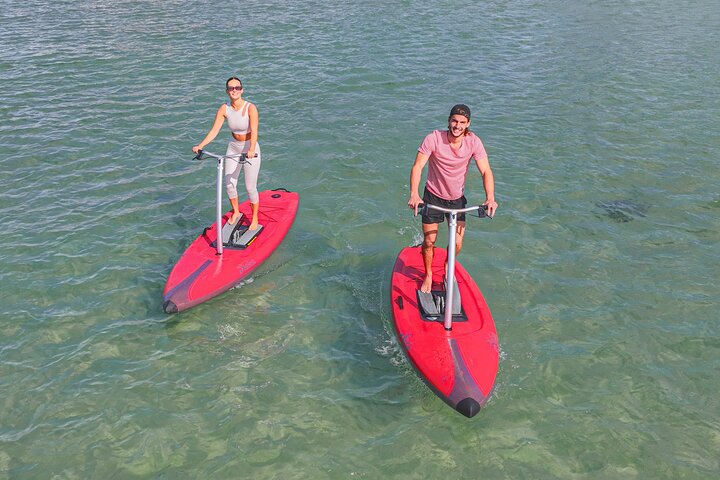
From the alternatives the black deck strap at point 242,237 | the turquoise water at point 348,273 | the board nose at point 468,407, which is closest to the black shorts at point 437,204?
the turquoise water at point 348,273

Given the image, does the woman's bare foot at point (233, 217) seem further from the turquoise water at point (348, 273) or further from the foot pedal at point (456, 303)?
the foot pedal at point (456, 303)

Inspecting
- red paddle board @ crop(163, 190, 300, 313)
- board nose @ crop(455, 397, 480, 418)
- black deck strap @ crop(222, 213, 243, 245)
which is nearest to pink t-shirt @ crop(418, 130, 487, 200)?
board nose @ crop(455, 397, 480, 418)

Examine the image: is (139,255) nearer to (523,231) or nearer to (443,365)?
(443,365)

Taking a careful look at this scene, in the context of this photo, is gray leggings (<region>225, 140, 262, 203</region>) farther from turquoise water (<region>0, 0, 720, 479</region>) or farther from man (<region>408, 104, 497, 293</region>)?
man (<region>408, 104, 497, 293</region>)

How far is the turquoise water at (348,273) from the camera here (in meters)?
7.23

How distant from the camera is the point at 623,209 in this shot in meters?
12.6

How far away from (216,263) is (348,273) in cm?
249

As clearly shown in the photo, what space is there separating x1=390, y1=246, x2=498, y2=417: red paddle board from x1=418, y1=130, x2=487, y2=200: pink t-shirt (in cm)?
168

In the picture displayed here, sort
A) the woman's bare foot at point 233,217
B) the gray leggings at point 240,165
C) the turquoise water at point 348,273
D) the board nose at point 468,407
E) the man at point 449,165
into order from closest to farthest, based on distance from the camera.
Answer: the board nose at point 468,407 < the turquoise water at point 348,273 < the man at point 449,165 < the gray leggings at point 240,165 < the woman's bare foot at point 233,217

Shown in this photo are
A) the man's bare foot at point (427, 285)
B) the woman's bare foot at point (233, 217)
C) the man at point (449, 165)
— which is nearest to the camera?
the man at point (449, 165)

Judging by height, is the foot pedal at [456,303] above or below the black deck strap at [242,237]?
above

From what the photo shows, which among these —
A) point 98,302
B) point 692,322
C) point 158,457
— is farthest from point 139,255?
point 692,322

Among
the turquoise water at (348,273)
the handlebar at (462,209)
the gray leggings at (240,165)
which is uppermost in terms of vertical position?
the handlebar at (462,209)

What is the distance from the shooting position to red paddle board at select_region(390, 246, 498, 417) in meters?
7.10
